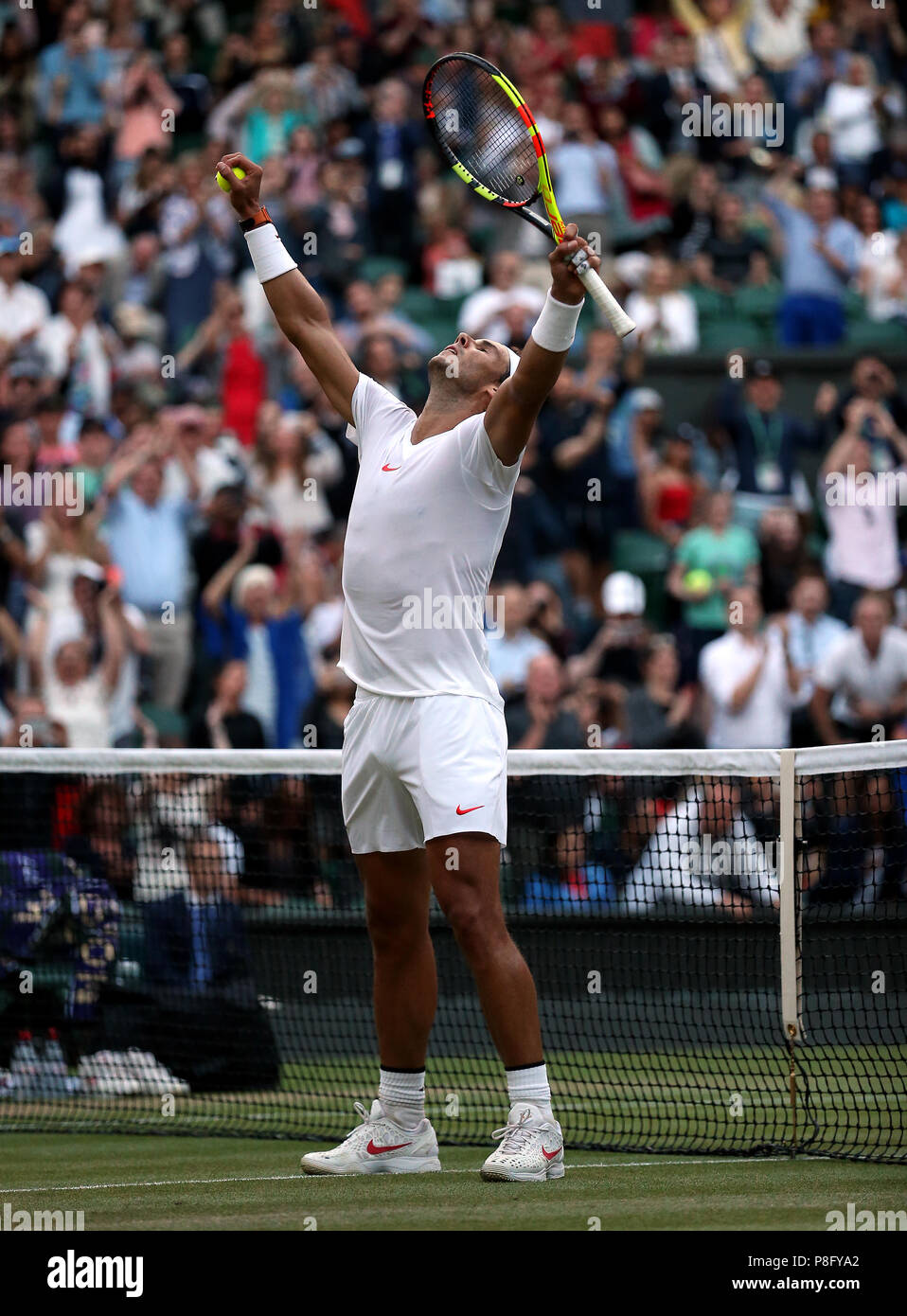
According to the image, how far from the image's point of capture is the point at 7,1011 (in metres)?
8.83

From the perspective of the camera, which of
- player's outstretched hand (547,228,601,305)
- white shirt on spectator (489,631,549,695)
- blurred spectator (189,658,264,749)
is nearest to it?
player's outstretched hand (547,228,601,305)

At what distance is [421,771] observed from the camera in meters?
5.87

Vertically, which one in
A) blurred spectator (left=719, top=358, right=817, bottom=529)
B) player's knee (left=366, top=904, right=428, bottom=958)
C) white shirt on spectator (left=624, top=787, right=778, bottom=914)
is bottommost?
player's knee (left=366, top=904, right=428, bottom=958)

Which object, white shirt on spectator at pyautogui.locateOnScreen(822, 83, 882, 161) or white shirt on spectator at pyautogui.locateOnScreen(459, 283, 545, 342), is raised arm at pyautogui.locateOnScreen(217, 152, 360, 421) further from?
white shirt on spectator at pyautogui.locateOnScreen(822, 83, 882, 161)

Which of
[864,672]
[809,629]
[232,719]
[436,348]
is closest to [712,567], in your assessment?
[809,629]

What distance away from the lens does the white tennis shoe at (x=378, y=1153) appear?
6.14 metres

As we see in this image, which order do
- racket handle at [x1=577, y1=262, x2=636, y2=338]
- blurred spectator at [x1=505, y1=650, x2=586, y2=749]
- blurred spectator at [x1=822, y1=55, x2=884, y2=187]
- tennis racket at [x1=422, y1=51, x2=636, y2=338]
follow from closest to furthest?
racket handle at [x1=577, y1=262, x2=636, y2=338] < tennis racket at [x1=422, y1=51, x2=636, y2=338] < blurred spectator at [x1=505, y1=650, x2=586, y2=749] < blurred spectator at [x1=822, y1=55, x2=884, y2=187]

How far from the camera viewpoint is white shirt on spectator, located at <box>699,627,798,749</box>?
39.4 feet

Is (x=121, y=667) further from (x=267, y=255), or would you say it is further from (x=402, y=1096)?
(x=402, y=1096)

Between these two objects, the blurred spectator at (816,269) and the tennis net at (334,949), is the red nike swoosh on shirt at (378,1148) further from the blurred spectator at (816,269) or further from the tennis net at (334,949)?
the blurred spectator at (816,269)

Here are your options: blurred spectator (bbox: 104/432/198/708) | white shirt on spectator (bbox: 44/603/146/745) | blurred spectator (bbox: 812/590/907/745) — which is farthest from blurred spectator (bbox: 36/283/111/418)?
blurred spectator (bbox: 812/590/907/745)

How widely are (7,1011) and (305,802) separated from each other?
160 cm

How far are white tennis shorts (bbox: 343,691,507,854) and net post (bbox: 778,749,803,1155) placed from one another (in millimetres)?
1376

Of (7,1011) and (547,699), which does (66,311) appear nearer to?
(547,699)
